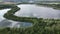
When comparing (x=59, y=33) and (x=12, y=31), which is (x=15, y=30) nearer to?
(x=12, y=31)

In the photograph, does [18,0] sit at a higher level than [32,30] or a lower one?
lower

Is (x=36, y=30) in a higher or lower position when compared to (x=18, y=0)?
higher

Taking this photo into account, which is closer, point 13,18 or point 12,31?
point 12,31

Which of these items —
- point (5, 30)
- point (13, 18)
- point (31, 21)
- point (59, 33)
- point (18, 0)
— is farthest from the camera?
point (18, 0)

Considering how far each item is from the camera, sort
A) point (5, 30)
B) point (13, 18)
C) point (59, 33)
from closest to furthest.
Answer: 1. point (59, 33)
2. point (5, 30)
3. point (13, 18)

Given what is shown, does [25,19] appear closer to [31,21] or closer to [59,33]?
[31,21]

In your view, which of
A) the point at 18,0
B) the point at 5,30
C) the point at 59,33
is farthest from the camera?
the point at 18,0

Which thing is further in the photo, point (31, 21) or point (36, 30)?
point (31, 21)

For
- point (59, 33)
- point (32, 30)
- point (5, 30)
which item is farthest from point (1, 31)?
point (59, 33)

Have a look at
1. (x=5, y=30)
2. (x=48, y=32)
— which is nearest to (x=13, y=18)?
(x=5, y=30)
